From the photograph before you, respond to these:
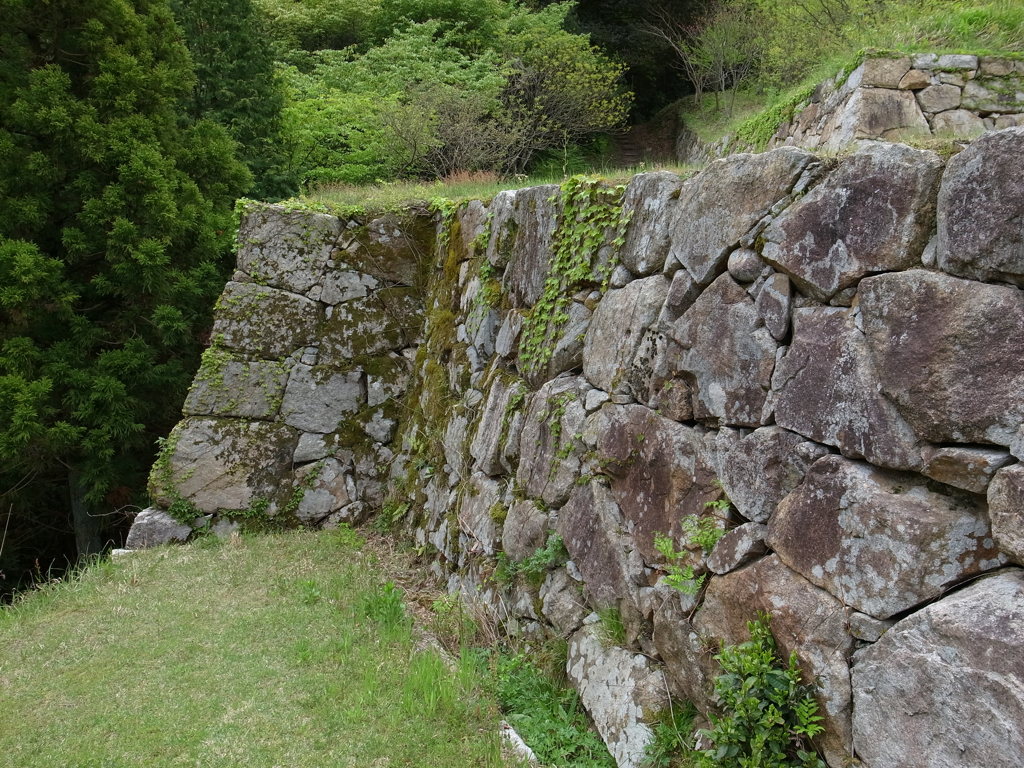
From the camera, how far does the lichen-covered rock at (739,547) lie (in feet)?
9.54

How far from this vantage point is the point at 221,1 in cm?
1244

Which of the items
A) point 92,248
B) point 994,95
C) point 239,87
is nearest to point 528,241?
point 994,95

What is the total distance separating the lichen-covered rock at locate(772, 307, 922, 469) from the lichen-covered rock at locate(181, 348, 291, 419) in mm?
6455

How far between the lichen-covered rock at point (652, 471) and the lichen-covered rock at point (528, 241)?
168 centimetres

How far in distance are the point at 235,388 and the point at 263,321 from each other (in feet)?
2.84

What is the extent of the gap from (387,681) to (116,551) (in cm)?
452

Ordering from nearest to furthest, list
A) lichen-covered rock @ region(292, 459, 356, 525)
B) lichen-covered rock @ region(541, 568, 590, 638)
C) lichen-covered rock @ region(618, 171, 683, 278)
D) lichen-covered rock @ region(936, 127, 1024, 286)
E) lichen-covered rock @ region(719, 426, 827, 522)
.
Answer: lichen-covered rock @ region(936, 127, 1024, 286) < lichen-covered rock @ region(719, 426, 827, 522) < lichen-covered rock @ region(618, 171, 683, 278) < lichen-covered rock @ region(541, 568, 590, 638) < lichen-covered rock @ region(292, 459, 356, 525)

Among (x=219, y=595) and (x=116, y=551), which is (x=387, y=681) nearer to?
(x=219, y=595)

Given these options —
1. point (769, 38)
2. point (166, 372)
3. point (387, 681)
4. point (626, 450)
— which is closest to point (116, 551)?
point (166, 372)

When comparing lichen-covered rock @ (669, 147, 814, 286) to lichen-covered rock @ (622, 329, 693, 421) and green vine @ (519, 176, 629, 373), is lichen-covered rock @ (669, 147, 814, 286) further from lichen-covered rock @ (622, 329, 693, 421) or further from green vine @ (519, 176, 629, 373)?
green vine @ (519, 176, 629, 373)

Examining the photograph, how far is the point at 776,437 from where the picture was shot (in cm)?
284

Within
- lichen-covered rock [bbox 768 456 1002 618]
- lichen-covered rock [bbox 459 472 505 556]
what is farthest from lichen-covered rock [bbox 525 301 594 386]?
lichen-covered rock [bbox 768 456 1002 618]

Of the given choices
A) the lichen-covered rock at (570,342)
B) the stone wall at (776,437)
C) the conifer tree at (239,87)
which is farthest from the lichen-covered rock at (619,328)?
the conifer tree at (239,87)

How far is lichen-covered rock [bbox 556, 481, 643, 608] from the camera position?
3.70 m
